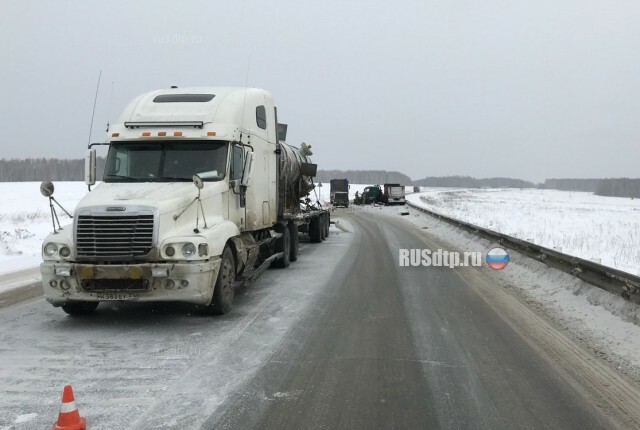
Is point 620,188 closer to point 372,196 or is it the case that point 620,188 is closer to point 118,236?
point 372,196

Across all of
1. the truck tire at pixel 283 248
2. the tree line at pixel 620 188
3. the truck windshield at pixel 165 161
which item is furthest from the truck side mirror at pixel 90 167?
the tree line at pixel 620 188

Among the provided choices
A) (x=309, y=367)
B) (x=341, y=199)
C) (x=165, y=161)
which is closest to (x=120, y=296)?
(x=165, y=161)

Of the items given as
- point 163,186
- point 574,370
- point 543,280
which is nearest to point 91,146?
point 163,186

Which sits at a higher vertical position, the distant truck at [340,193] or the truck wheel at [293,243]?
the distant truck at [340,193]

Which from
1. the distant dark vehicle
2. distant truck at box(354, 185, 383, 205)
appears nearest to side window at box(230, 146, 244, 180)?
the distant dark vehicle

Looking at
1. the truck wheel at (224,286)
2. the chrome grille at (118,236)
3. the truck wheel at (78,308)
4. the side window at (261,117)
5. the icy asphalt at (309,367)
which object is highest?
the side window at (261,117)

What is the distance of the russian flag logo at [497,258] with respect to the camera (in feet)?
39.0

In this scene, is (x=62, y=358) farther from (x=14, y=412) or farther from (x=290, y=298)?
(x=290, y=298)

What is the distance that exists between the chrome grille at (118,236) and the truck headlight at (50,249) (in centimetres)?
50

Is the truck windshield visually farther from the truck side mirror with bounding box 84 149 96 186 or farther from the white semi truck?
the truck side mirror with bounding box 84 149 96 186

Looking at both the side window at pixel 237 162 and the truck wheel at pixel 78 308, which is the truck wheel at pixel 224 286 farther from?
the truck wheel at pixel 78 308

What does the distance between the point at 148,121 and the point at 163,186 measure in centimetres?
135

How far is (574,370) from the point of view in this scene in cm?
503

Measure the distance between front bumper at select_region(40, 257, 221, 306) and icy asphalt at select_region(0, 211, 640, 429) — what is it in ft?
1.50
